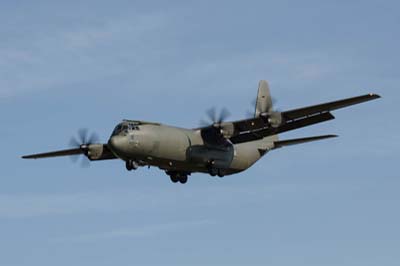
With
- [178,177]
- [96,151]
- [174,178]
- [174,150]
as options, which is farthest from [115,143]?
[178,177]

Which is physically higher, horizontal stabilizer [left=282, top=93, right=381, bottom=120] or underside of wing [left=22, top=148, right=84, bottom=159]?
underside of wing [left=22, top=148, right=84, bottom=159]

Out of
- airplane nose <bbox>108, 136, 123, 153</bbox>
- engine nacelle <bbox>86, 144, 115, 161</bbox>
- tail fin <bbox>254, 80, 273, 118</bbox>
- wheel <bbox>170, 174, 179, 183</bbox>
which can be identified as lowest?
wheel <bbox>170, 174, 179, 183</bbox>

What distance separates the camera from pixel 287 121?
61844 mm

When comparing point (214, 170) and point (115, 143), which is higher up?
point (115, 143)

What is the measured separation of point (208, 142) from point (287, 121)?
553 centimetres

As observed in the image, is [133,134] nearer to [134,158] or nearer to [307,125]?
[134,158]

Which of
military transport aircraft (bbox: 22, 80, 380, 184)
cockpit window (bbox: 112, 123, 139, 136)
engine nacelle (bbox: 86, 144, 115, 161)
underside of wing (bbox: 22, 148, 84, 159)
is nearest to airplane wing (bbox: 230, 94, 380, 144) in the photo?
military transport aircraft (bbox: 22, 80, 380, 184)

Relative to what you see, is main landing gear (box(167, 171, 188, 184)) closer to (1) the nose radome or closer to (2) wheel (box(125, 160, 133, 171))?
(2) wheel (box(125, 160, 133, 171))

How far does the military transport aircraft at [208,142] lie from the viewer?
5853 cm

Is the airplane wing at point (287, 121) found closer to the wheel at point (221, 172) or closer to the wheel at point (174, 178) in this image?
the wheel at point (221, 172)

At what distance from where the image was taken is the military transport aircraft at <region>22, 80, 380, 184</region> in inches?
2304

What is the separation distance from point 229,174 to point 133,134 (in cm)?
949

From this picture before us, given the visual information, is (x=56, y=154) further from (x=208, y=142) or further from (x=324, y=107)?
(x=324, y=107)

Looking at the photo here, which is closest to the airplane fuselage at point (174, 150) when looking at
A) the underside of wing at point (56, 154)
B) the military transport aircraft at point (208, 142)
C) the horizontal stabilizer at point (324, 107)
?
the military transport aircraft at point (208, 142)
